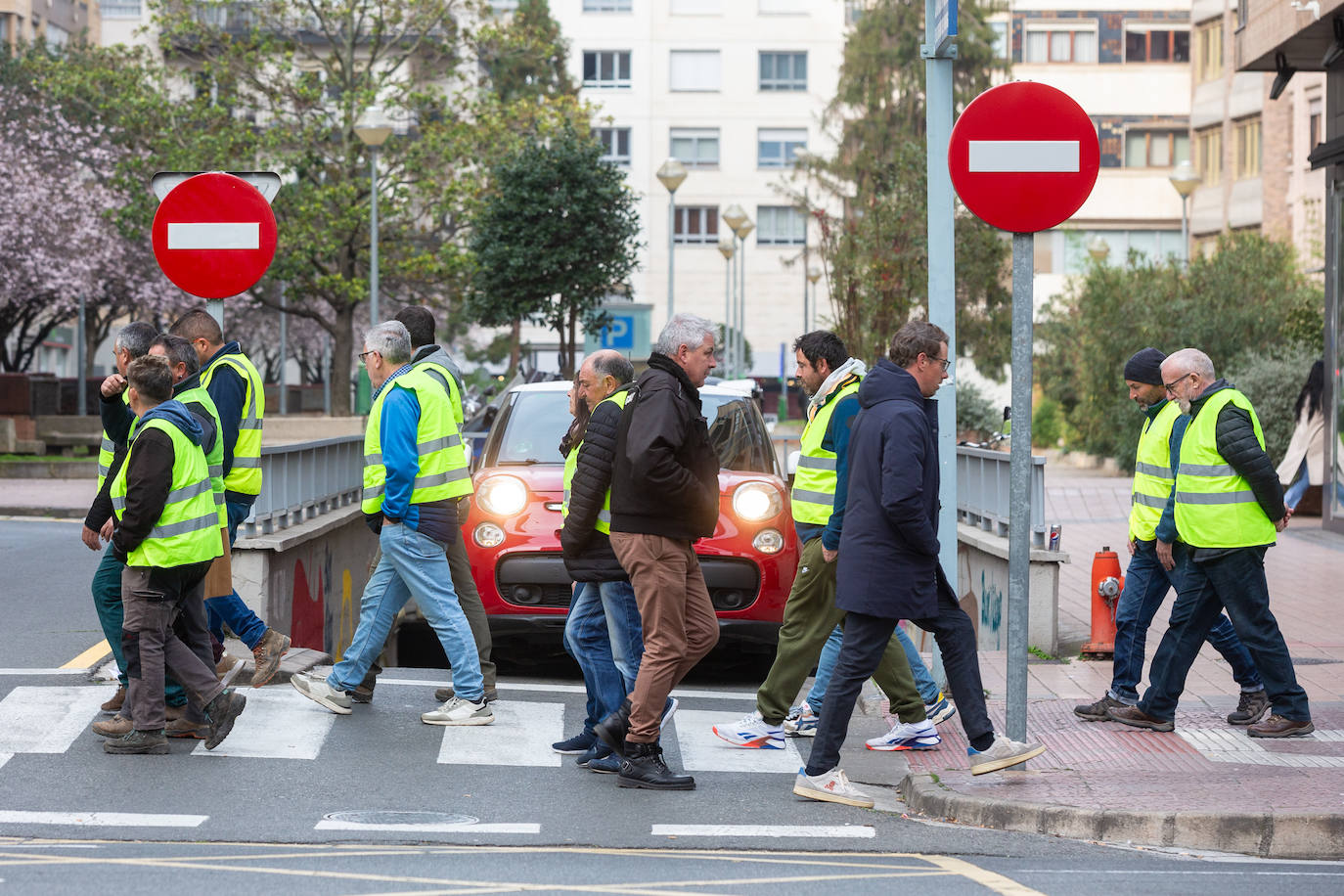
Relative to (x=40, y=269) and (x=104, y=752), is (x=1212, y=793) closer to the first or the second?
(x=104, y=752)

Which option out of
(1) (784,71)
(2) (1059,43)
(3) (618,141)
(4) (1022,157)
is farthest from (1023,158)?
(1) (784,71)

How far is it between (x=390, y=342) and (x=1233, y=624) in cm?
404

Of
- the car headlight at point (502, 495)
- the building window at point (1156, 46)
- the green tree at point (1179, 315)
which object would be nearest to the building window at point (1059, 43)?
the building window at point (1156, 46)

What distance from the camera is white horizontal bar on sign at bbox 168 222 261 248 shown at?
936 centimetres

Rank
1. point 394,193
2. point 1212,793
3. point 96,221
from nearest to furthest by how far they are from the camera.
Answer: point 1212,793 → point 394,193 → point 96,221

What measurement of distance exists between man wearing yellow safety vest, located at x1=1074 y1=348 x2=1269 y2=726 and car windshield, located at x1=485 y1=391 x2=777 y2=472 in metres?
2.70

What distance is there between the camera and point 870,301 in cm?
2733

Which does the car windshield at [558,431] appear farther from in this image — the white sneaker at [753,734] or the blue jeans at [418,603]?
the white sneaker at [753,734]

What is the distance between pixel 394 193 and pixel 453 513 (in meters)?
30.3

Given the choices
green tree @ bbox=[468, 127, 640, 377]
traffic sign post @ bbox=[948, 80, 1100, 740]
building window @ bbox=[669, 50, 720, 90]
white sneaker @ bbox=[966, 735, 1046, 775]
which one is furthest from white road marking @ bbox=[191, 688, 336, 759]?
building window @ bbox=[669, 50, 720, 90]

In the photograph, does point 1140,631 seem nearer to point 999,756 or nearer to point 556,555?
point 999,756

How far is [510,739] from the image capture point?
837 centimetres

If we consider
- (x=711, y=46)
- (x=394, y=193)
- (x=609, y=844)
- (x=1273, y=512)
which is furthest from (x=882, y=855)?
(x=711, y=46)

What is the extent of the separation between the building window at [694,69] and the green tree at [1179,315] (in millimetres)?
40052
